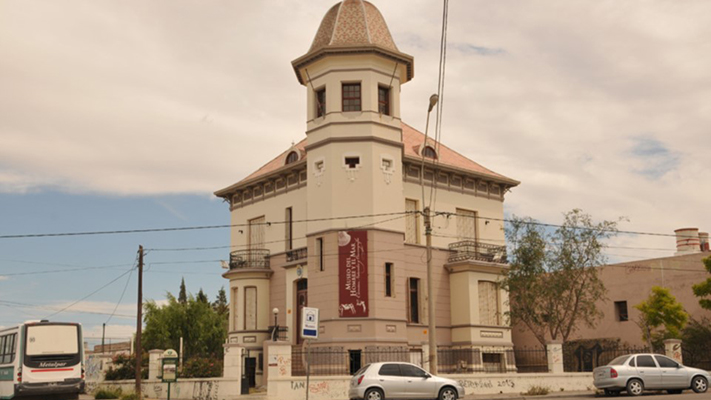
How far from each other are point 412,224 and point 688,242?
72.9ft

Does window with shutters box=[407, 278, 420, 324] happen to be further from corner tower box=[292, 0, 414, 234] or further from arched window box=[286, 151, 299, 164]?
arched window box=[286, 151, 299, 164]

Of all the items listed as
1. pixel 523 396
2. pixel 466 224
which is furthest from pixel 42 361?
pixel 466 224

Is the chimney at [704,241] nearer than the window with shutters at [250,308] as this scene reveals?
No

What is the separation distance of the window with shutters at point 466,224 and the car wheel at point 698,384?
17736 millimetres

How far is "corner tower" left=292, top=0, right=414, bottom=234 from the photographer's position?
124 ft

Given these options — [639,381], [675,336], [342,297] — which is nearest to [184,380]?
[342,297]

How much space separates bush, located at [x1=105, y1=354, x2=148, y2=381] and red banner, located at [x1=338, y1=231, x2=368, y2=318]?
12.1m

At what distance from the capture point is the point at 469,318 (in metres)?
40.8

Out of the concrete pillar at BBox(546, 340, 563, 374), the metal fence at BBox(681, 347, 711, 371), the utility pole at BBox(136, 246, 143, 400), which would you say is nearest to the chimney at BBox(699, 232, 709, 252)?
the metal fence at BBox(681, 347, 711, 371)

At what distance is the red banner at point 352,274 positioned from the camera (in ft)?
120

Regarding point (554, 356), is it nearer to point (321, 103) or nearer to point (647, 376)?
point (647, 376)

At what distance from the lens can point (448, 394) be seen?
82.4ft

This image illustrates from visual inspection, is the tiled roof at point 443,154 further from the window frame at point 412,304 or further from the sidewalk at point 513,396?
the sidewalk at point 513,396

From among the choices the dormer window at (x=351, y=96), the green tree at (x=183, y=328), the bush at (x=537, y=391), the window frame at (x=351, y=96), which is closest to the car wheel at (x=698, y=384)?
the bush at (x=537, y=391)
